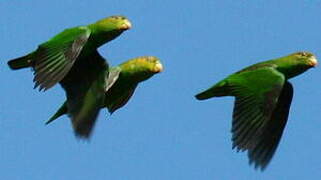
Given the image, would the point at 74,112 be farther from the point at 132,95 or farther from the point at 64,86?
the point at 132,95

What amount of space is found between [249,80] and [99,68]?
2.30 metres

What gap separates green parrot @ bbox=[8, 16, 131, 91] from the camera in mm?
21578

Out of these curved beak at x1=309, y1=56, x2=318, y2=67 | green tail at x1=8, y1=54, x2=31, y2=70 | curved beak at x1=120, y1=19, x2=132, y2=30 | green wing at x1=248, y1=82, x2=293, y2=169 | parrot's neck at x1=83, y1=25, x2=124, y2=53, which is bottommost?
green wing at x1=248, y1=82, x2=293, y2=169

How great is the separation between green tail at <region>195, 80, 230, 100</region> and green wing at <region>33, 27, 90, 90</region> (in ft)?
7.03

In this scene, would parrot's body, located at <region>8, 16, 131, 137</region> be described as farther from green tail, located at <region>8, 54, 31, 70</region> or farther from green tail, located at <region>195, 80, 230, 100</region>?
green tail, located at <region>195, 80, 230, 100</region>

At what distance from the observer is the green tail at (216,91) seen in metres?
22.6

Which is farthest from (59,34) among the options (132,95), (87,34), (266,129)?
(266,129)

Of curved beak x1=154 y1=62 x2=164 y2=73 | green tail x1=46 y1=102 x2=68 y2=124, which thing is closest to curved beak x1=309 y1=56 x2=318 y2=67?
curved beak x1=154 y1=62 x2=164 y2=73

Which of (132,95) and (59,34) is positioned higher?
(59,34)

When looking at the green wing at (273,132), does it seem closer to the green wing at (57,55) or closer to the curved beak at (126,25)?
the curved beak at (126,25)

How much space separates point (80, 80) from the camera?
22.1 metres

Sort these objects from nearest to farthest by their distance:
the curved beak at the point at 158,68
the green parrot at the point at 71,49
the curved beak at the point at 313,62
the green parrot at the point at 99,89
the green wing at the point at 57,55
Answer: the green wing at the point at 57,55 → the green parrot at the point at 99,89 → the green parrot at the point at 71,49 → the curved beak at the point at 158,68 → the curved beak at the point at 313,62

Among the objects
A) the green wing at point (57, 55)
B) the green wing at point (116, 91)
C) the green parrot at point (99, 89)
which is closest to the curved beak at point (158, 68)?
the green parrot at point (99, 89)

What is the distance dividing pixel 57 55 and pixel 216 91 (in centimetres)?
265
